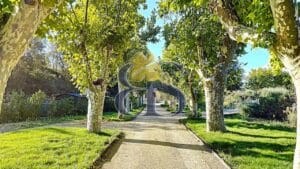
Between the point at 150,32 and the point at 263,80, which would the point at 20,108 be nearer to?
the point at 150,32

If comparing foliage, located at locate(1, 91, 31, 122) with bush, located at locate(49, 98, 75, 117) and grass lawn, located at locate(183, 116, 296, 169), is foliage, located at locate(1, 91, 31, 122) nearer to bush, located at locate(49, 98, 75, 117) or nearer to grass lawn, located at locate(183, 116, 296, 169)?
bush, located at locate(49, 98, 75, 117)

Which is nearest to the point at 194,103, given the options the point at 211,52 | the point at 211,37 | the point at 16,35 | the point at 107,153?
the point at 211,52

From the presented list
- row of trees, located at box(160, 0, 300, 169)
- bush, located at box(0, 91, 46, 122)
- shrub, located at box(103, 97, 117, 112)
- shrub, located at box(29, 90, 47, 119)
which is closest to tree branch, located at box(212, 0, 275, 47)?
row of trees, located at box(160, 0, 300, 169)

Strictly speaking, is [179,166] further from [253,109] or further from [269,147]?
[253,109]

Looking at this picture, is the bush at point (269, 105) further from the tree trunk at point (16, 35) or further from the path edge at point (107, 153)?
the tree trunk at point (16, 35)

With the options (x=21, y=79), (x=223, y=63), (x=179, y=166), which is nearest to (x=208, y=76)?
(x=223, y=63)

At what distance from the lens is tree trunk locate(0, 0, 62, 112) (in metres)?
4.60

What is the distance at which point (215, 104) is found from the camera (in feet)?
59.1

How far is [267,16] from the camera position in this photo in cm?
798

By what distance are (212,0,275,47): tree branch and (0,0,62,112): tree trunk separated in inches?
150

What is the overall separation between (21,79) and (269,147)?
27.7m

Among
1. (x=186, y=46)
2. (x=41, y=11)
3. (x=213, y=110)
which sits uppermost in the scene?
(x=186, y=46)

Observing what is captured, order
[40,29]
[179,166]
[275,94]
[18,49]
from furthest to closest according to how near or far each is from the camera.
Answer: [275,94], [179,166], [40,29], [18,49]

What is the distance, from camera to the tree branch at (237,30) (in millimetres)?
6332
